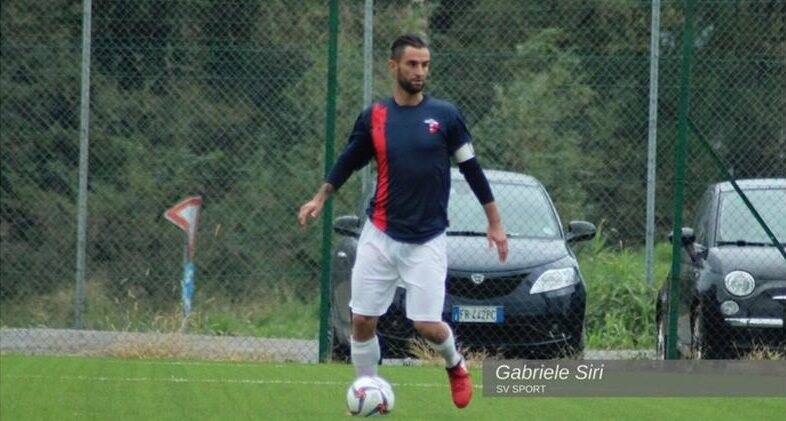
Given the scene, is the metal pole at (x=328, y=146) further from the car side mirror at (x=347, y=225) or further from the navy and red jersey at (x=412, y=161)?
the navy and red jersey at (x=412, y=161)

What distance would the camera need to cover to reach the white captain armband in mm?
9969

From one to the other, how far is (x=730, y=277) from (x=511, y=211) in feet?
5.91

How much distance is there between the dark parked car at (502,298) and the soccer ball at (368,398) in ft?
13.2

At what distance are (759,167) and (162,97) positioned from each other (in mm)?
4828

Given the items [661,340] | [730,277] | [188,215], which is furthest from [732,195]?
[188,215]

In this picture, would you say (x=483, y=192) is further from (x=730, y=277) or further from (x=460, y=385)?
(x=730, y=277)

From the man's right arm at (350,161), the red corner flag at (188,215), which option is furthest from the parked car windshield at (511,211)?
the man's right arm at (350,161)

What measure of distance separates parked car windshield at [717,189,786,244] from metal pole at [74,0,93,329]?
497cm

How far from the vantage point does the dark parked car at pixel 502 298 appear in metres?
14.2

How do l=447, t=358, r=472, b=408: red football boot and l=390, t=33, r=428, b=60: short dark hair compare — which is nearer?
l=390, t=33, r=428, b=60: short dark hair

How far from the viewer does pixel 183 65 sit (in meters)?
15.9

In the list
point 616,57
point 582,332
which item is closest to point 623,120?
point 616,57

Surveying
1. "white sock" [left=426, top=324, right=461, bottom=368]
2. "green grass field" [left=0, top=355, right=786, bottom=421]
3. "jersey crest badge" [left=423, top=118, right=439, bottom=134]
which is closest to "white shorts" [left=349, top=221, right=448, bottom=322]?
"white sock" [left=426, top=324, right=461, bottom=368]

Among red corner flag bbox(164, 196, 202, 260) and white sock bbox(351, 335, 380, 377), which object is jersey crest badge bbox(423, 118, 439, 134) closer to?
white sock bbox(351, 335, 380, 377)
